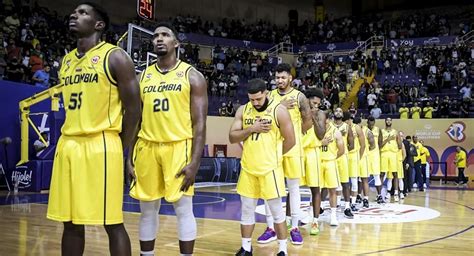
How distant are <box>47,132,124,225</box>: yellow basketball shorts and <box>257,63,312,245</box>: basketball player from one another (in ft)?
11.0

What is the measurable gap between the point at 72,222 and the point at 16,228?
4500 millimetres

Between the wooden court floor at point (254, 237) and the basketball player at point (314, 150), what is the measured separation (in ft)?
1.35

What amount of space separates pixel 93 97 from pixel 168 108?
85 cm

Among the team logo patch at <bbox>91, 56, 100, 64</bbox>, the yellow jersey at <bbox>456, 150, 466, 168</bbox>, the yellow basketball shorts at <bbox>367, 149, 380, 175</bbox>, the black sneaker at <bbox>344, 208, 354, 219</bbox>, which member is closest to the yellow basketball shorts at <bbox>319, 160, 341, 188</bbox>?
the black sneaker at <bbox>344, 208, 354, 219</bbox>

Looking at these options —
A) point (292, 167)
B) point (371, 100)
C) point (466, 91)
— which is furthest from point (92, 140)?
point (466, 91)

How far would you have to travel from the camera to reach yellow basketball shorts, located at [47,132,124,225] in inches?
128

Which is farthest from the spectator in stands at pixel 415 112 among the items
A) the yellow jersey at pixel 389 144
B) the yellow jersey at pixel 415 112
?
the yellow jersey at pixel 389 144

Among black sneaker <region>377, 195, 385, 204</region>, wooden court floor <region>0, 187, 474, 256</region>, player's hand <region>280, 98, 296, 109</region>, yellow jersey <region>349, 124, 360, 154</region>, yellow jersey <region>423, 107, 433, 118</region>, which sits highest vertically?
yellow jersey <region>423, 107, 433, 118</region>

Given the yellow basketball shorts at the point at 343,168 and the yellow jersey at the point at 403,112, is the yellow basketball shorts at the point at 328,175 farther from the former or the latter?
the yellow jersey at the point at 403,112

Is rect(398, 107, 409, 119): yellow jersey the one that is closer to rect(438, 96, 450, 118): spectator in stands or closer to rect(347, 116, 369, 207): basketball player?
rect(438, 96, 450, 118): spectator in stands

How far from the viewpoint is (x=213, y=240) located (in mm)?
6582

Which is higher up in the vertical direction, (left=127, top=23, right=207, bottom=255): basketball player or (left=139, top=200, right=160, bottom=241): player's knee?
(left=127, top=23, right=207, bottom=255): basketball player

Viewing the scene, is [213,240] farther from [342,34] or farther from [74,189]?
[342,34]

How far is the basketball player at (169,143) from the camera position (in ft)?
13.3
